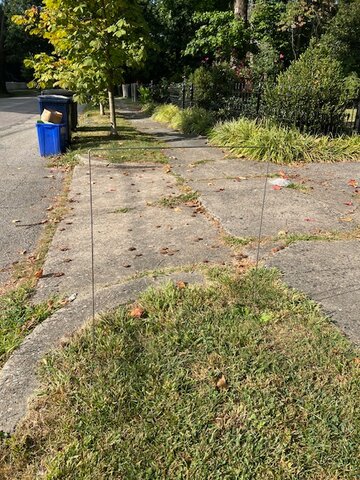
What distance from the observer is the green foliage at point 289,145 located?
26.1 feet

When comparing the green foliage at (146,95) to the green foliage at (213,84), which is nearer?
the green foliage at (213,84)

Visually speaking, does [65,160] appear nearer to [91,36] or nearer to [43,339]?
[91,36]

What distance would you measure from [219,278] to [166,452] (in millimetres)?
1651

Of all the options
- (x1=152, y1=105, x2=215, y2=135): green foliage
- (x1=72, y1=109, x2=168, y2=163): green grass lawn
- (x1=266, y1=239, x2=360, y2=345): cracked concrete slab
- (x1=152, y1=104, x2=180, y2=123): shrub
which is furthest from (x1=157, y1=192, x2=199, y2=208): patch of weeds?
(x1=152, y1=104, x2=180, y2=123): shrub

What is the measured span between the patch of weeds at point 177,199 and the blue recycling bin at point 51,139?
4.03 meters

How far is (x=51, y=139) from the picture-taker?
900 cm

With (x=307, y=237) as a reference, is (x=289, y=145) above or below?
above

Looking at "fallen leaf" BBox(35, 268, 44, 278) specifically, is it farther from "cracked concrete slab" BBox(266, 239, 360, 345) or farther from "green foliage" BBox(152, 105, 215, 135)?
"green foliage" BBox(152, 105, 215, 135)

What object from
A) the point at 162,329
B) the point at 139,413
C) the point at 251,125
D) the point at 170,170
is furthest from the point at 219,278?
the point at 251,125

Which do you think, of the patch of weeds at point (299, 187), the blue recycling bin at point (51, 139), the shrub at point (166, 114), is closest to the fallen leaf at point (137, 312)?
the patch of weeds at point (299, 187)

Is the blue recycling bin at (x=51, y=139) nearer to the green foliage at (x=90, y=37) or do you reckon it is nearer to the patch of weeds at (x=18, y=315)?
the green foliage at (x=90, y=37)

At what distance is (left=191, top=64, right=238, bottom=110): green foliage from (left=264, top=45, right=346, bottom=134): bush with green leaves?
12.8 feet

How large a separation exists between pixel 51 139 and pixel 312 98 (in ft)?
18.2

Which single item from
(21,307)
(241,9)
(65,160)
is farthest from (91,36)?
(241,9)
